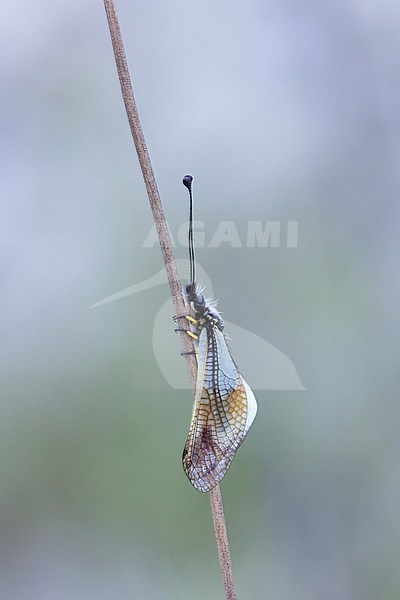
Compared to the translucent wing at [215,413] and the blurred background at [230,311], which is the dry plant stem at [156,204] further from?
the blurred background at [230,311]

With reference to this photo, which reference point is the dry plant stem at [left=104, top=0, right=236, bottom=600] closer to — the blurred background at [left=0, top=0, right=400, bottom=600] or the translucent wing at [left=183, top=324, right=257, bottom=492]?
the translucent wing at [left=183, top=324, right=257, bottom=492]

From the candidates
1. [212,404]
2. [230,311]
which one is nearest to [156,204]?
[212,404]

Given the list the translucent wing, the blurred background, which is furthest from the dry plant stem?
the blurred background

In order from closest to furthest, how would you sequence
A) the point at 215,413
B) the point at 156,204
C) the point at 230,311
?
the point at 156,204
the point at 215,413
the point at 230,311

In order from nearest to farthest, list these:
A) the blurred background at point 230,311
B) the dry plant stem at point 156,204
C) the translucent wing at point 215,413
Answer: the dry plant stem at point 156,204
the translucent wing at point 215,413
the blurred background at point 230,311

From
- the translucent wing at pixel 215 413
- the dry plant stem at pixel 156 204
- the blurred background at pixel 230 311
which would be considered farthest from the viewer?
the blurred background at pixel 230 311

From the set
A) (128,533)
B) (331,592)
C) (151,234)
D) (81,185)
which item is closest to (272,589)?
(331,592)

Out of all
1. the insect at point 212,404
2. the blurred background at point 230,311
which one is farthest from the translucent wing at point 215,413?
the blurred background at point 230,311

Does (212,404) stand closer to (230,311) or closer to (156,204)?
(156,204)
